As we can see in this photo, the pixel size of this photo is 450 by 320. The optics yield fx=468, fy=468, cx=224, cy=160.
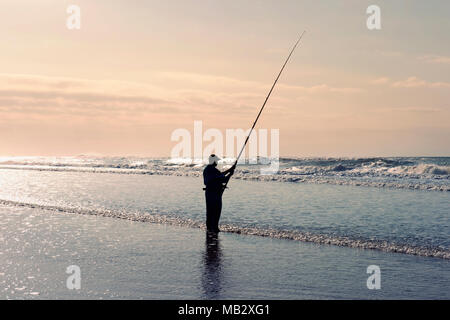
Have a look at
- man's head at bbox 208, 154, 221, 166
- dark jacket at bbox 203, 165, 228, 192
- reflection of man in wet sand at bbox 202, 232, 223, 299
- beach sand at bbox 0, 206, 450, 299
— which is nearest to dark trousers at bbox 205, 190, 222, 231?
dark jacket at bbox 203, 165, 228, 192

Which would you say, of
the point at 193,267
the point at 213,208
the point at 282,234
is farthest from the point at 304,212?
the point at 193,267

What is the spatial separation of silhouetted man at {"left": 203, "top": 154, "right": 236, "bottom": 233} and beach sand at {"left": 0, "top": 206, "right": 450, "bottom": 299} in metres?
0.39

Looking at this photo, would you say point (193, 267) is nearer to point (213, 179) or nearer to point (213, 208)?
point (213, 208)

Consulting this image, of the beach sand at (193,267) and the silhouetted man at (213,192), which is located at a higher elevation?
the silhouetted man at (213,192)

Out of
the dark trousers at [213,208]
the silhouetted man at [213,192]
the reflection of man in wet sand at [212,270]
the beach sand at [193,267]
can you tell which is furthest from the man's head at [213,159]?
the reflection of man in wet sand at [212,270]

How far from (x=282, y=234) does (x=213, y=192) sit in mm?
1974

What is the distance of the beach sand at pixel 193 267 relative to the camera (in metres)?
6.45

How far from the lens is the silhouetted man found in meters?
11.6

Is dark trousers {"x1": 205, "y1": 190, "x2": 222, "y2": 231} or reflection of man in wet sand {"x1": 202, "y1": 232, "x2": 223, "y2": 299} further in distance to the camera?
dark trousers {"x1": 205, "y1": 190, "x2": 222, "y2": 231}

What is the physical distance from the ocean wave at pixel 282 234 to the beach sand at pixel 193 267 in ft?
1.27

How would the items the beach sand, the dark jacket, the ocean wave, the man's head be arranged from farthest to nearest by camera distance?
the dark jacket < the man's head < the ocean wave < the beach sand

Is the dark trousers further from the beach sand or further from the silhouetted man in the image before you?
the beach sand

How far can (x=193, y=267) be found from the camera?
783 centimetres

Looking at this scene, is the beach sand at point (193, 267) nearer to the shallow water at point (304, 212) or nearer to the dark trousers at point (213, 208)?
the dark trousers at point (213, 208)
